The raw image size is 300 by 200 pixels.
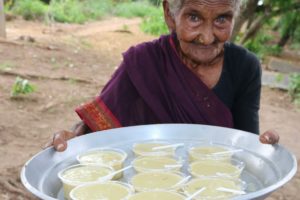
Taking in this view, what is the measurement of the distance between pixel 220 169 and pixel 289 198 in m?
2.36

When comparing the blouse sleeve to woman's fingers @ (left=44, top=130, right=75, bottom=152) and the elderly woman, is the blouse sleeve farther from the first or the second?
woman's fingers @ (left=44, top=130, right=75, bottom=152)

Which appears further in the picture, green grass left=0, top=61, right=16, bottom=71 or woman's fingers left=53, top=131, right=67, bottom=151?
green grass left=0, top=61, right=16, bottom=71

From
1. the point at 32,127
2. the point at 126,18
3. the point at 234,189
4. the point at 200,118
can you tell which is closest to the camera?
the point at 234,189

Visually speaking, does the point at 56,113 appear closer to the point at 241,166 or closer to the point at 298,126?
the point at 298,126

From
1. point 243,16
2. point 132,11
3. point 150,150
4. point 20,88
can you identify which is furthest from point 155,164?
point 132,11

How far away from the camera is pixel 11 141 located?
454 centimetres

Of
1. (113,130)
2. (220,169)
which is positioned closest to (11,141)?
(113,130)

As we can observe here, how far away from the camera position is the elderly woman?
192cm

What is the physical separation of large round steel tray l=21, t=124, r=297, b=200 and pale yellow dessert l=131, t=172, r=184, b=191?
89mm

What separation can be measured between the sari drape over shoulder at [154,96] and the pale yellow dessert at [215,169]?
0.96ft

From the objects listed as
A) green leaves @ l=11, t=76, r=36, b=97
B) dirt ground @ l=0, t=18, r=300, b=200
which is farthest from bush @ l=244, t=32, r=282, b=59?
green leaves @ l=11, t=76, r=36, b=97

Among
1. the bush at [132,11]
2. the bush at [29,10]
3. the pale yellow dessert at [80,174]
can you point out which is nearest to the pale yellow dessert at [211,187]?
the pale yellow dessert at [80,174]

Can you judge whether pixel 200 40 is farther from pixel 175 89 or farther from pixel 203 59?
pixel 175 89

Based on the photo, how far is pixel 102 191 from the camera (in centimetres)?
144
